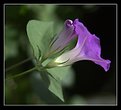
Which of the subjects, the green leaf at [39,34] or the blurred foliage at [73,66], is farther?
the blurred foliage at [73,66]

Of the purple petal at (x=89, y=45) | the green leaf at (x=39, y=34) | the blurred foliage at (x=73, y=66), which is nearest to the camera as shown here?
the purple petal at (x=89, y=45)

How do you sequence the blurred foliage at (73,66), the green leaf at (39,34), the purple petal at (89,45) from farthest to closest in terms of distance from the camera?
the blurred foliage at (73,66) → the green leaf at (39,34) → the purple petal at (89,45)

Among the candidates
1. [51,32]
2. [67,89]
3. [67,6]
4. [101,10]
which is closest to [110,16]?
[101,10]

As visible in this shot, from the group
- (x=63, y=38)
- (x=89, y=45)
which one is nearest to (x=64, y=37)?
(x=63, y=38)

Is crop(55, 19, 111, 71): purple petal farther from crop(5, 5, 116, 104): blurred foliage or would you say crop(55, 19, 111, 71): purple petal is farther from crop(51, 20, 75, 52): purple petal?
crop(5, 5, 116, 104): blurred foliage

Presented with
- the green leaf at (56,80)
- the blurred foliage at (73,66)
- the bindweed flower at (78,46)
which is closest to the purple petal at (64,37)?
the bindweed flower at (78,46)

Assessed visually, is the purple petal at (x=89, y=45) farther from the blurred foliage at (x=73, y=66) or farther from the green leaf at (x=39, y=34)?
the blurred foliage at (x=73, y=66)
